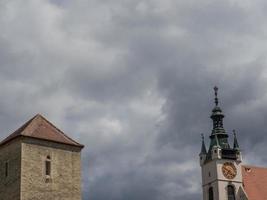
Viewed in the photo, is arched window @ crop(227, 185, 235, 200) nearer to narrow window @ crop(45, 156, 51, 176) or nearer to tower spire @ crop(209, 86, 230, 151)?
tower spire @ crop(209, 86, 230, 151)

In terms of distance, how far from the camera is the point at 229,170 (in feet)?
250

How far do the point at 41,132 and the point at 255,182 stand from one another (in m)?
40.8

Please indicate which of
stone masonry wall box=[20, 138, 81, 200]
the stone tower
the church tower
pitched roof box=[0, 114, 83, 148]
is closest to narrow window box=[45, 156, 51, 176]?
the stone tower

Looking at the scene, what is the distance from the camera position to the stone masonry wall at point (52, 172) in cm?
3759

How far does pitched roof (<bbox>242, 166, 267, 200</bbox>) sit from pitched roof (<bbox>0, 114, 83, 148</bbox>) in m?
37.7

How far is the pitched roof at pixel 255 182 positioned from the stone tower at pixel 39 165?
37950mm

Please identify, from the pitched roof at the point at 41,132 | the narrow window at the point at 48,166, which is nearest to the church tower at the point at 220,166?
the pitched roof at the point at 41,132

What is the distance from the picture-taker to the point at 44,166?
38.3m

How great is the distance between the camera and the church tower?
246ft

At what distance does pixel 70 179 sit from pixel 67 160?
3.40ft

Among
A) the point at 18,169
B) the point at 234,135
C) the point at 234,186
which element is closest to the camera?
the point at 18,169

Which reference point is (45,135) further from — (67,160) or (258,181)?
(258,181)

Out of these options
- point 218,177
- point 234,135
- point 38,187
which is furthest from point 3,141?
point 234,135

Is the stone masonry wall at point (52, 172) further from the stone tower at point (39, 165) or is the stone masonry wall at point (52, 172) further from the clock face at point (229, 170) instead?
the clock face at point (229, 170)
